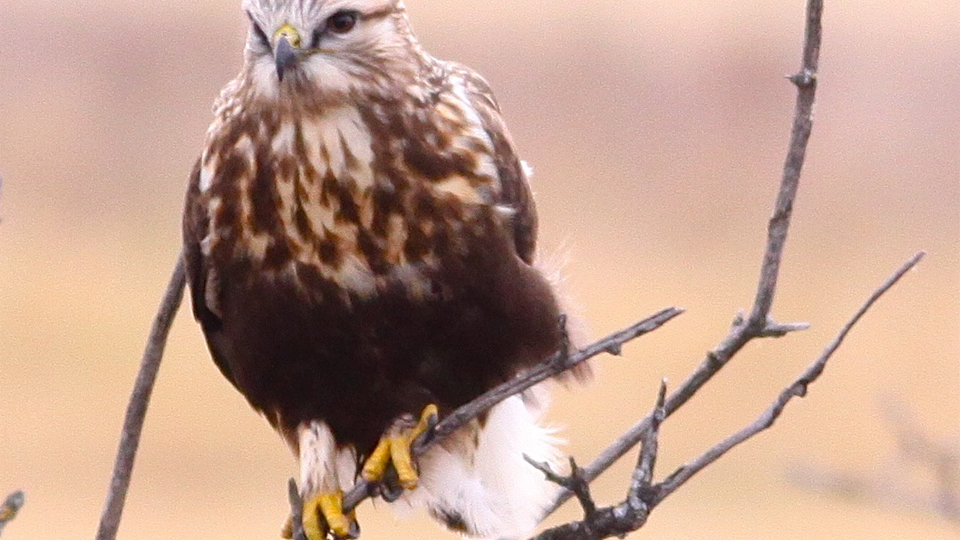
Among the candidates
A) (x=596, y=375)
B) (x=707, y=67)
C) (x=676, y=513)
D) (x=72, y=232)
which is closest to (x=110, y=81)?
(x=72, y=232)

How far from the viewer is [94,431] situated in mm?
11266

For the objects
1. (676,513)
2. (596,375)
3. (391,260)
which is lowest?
(676,513)

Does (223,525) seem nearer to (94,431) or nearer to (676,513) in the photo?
(94,431)

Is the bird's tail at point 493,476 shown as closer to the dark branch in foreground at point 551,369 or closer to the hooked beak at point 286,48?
the dark branch in foreground at point 551,369

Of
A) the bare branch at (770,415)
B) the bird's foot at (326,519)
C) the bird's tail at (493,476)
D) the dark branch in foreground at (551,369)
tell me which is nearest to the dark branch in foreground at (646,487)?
the bare branch at (770,415)

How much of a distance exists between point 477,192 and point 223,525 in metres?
6.05

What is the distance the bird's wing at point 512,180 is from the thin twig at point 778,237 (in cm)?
89

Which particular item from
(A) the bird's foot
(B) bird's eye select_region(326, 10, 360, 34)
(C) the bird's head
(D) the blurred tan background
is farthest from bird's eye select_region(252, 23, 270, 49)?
(D) the blurred tan background

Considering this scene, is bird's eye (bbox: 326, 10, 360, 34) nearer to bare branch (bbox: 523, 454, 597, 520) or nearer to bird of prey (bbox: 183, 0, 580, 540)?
bird of prey (bbox: 183, 0, 580, 540)

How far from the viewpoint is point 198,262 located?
459 centimetres

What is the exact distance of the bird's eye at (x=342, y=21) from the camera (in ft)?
14.4

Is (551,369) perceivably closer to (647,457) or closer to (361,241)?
(647,457)

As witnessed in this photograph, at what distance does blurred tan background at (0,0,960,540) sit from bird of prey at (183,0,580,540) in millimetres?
5998

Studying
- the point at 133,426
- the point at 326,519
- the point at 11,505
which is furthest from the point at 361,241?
the point at 11,505
